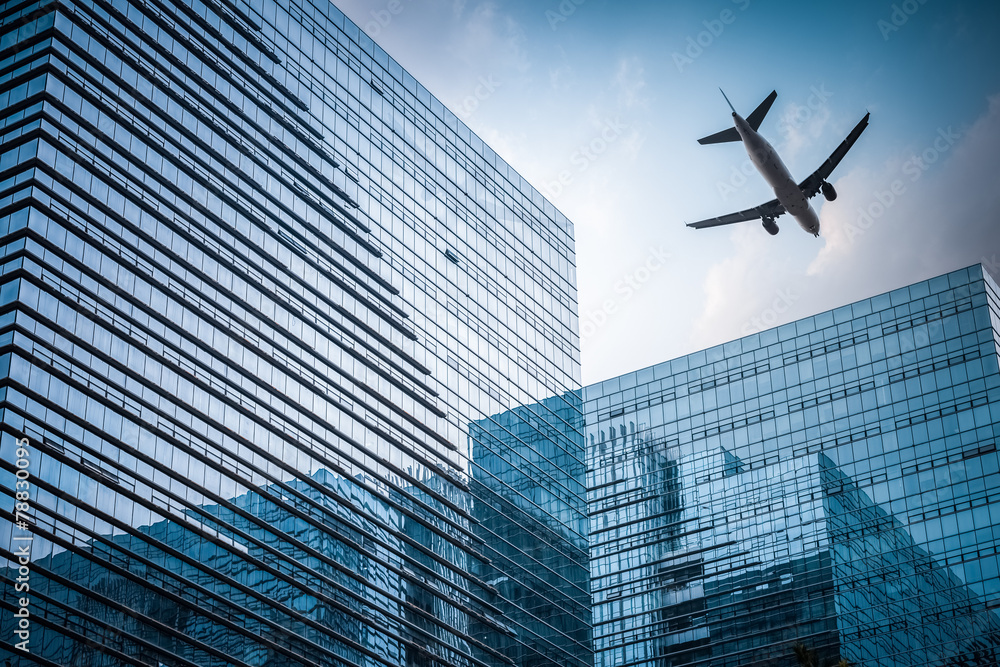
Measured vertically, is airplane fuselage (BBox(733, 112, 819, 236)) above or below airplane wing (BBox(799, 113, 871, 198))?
below

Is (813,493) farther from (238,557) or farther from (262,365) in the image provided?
(238,557)

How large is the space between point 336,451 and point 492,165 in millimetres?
41825

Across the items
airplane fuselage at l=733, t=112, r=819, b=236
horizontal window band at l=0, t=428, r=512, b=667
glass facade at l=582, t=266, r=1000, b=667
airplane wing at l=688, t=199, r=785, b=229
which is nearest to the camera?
horizontal window band at l=0, t=428, r=512, b=667

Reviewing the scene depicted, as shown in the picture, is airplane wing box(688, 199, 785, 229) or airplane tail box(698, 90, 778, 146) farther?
airplane wing box(688, 199, 785, 229)

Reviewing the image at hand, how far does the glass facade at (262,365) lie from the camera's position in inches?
2520

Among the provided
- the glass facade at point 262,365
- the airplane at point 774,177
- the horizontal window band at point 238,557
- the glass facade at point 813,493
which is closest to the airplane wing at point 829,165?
the airplane at point 774,177

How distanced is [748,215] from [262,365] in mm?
34676

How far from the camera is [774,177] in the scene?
3051 inches

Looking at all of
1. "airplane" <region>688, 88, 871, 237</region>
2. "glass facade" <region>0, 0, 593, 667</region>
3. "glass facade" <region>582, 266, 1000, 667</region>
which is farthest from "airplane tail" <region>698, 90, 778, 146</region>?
"glass facade" <region>582, 266, 1000, 667</region>

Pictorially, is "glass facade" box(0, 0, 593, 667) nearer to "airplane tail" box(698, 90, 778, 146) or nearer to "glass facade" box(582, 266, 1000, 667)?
"glass facade" box(582, 266, 1000, 667)

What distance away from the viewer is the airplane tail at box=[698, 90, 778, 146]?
254 feet

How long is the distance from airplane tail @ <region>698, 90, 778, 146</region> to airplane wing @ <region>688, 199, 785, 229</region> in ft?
25.0

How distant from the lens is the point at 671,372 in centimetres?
12306

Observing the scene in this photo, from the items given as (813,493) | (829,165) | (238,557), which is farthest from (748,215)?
(238,557)
